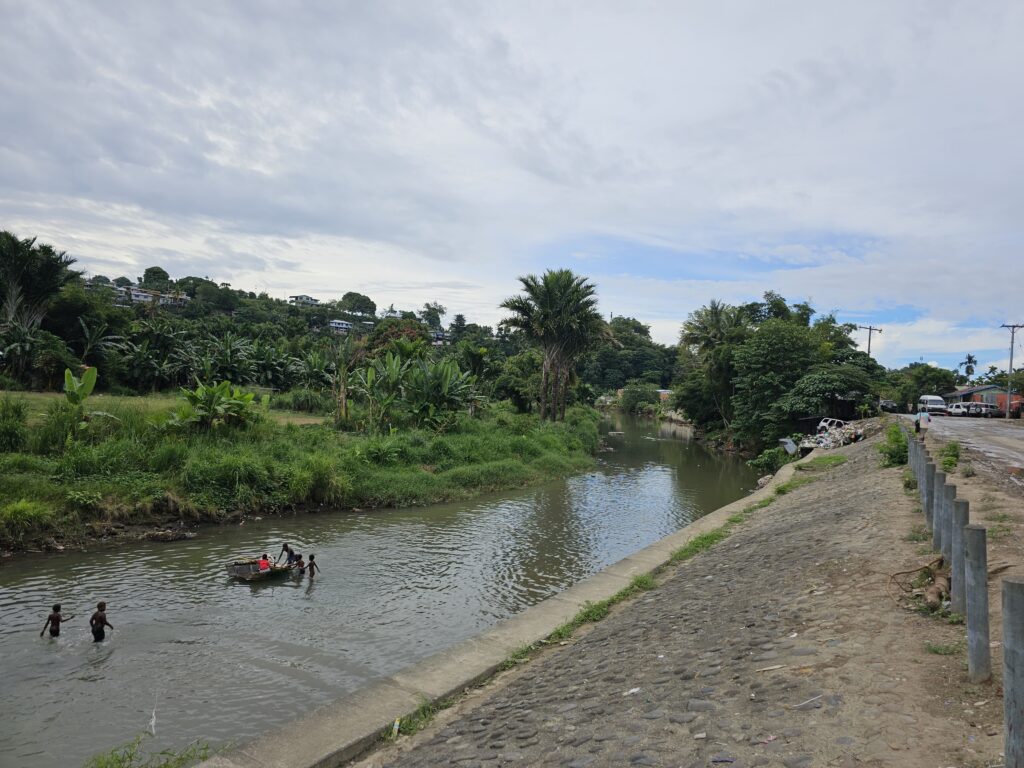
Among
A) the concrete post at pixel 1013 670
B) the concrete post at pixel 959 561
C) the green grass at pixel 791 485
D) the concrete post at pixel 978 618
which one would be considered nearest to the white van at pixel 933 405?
the green grass at pixel 791 485

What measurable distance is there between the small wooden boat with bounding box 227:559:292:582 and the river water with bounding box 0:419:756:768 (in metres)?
0.21

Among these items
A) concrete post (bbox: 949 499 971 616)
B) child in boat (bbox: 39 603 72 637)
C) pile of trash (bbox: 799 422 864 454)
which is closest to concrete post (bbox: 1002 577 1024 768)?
concrete post (bbox: 949 499 971 616)

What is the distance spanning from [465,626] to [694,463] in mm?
28913

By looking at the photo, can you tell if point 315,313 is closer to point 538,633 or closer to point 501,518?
point 501,518

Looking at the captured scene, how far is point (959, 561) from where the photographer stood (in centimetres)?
554

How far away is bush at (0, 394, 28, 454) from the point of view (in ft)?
50.5

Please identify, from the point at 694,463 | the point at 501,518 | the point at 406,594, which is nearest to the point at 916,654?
the point at 406,594

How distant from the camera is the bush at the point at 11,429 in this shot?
50.5 feet

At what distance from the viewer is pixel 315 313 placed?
336 feet

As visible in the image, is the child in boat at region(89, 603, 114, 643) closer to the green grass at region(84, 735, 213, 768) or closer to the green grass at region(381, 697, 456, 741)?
the green grass at region(84, 735, 213, 768)

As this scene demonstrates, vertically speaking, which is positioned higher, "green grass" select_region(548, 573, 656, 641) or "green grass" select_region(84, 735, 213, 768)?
"green grass" select_region(548, 573, 656, 641)

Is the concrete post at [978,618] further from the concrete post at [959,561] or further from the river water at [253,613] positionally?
the river water at [253,613]

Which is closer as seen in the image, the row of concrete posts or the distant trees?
the row of concrete posts

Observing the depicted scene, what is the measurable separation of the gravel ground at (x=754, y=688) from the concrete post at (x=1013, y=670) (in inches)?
16.4
